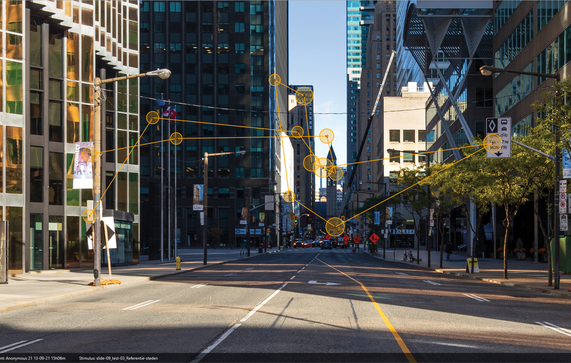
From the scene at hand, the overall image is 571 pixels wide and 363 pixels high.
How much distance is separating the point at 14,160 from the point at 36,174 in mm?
2190

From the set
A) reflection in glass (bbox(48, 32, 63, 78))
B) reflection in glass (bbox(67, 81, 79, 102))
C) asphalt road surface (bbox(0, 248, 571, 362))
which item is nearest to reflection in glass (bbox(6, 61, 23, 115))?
reflection in glass (bbox(48, 32, 63, 78))

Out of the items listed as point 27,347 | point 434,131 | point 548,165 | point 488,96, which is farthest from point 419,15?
point 27,347

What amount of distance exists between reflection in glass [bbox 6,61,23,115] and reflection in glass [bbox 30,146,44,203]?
2.79 m

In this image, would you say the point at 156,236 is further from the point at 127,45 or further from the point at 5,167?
the point at 5,167

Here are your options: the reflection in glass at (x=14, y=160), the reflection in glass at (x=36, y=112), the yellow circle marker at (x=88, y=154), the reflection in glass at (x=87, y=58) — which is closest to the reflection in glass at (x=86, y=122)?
the reflection in glass at (x=87, y=58)

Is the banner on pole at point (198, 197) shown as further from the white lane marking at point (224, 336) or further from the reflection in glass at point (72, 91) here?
the white lane marking at point (224, 336)

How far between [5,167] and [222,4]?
103 metres

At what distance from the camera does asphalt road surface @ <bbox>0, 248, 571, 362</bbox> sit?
1147 centimetres

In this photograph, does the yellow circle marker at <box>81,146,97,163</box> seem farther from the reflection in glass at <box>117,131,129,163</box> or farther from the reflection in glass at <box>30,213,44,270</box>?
the reflection in glass at <box>117,131,129,163</box>

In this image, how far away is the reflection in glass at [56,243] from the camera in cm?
3891

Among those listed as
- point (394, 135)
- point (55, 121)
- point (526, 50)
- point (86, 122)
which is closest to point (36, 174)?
point (55, 121)

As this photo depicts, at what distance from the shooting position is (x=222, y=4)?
132m

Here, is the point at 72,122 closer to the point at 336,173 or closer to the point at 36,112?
the point at 36,112

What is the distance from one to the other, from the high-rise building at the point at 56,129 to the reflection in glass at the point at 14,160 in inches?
2.2
